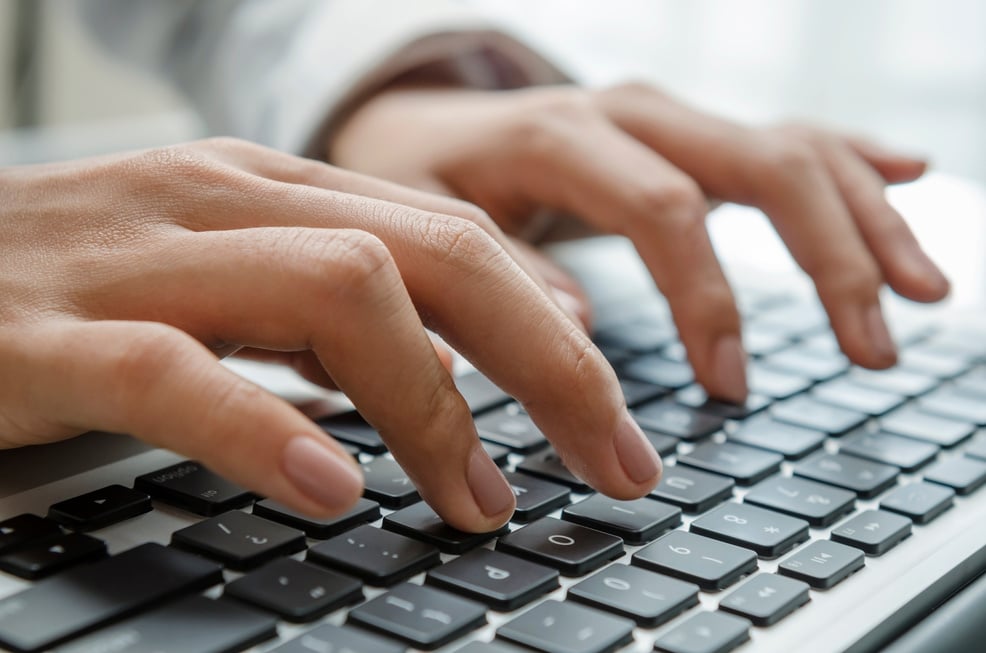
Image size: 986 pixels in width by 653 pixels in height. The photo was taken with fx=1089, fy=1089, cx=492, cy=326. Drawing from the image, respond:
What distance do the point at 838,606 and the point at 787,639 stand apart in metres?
0.03

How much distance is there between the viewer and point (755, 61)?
1777 mm

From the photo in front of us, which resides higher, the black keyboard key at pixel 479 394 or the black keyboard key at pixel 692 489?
the black keyboard key at pixel 479 394

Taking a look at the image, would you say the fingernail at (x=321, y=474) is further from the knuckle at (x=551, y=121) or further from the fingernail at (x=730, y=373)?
the knuckle at (x=551, y=121)

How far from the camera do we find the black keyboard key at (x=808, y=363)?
1.90ft

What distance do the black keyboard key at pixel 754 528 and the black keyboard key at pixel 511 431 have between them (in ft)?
0.26

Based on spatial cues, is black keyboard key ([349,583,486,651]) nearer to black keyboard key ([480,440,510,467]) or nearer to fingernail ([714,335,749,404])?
black keyboard key ([480,440,510,467])

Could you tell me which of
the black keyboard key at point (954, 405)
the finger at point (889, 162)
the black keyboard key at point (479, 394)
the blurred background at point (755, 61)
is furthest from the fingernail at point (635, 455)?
the blurred background at point (755, 61)

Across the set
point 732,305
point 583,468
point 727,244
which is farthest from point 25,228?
point 727,244

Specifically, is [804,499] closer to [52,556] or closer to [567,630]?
[567,630]

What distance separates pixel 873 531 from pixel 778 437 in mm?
102

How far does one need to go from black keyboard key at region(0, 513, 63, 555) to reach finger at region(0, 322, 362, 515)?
0.03 meters

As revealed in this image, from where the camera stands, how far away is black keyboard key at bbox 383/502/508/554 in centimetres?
34

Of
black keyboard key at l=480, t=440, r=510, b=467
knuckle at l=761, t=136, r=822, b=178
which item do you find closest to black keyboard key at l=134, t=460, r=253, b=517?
black keyboard key at l=480, t=440, r=510, b=467

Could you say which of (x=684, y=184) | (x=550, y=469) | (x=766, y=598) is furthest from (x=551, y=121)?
(x=766, y=598)
